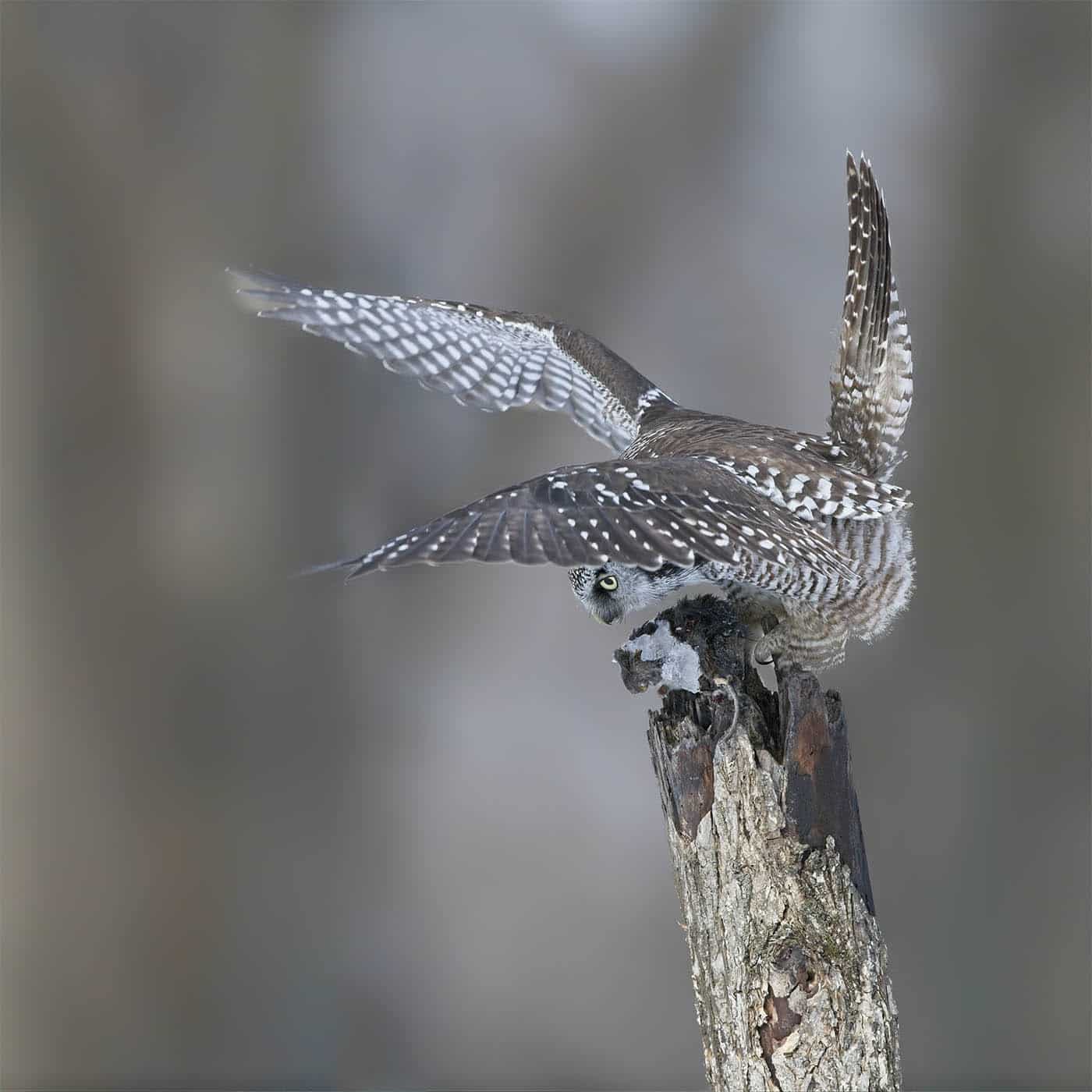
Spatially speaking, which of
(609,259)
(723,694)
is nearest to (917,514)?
(609,259)

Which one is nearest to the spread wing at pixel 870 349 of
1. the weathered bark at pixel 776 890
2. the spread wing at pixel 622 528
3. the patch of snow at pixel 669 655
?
the spread wing at pixel 622 528

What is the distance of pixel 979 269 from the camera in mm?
4457

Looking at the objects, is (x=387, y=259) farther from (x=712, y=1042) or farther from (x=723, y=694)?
(x=712, y=1042)

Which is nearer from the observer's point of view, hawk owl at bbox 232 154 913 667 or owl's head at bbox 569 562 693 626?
hawk owl at bbox 232 154 913 667

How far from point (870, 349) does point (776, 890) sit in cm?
142

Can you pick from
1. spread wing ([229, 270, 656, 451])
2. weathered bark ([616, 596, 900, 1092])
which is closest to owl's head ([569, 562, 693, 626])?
weathered bark ([616, 596, 900, 1092])

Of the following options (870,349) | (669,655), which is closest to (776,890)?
(669,655)

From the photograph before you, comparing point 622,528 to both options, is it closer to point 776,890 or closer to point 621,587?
point 621,587

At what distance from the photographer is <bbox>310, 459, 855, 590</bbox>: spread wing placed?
185cm

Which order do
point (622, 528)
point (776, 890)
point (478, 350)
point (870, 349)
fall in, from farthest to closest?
point (478, 350) → point (870, 349) → point (776, 890) → point (622, 528)

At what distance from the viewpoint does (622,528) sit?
197 cm

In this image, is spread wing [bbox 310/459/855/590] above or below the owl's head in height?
above

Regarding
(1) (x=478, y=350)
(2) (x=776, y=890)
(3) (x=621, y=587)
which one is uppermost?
(1) (x=478, y=350)

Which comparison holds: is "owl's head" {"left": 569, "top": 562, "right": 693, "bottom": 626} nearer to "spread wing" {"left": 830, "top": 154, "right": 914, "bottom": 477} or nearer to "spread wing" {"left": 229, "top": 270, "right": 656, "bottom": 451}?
"spread wing" {"left": 830, "top": 154, "right": 914, "bottom": 477}
